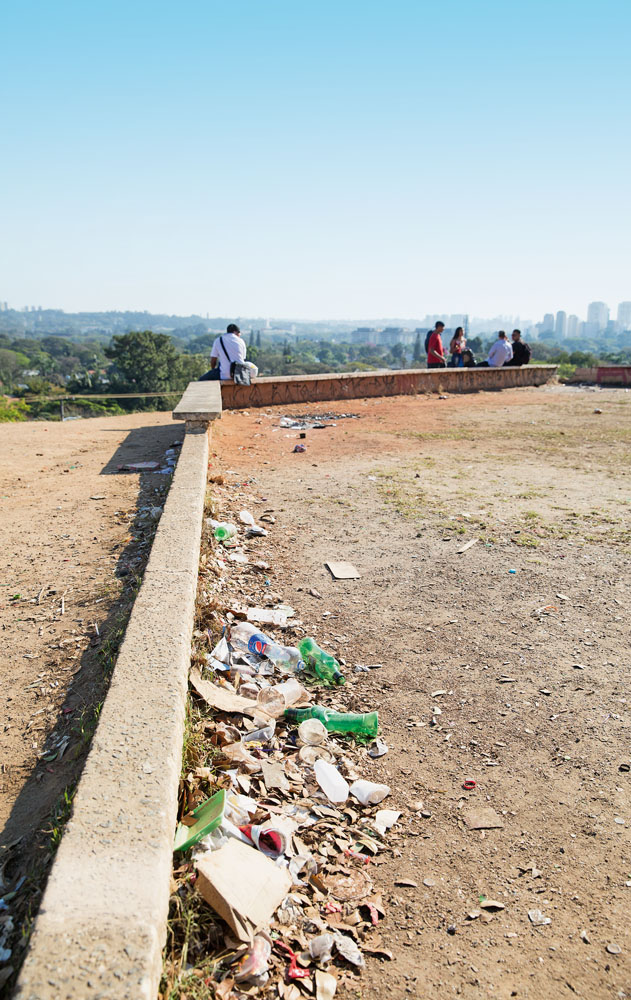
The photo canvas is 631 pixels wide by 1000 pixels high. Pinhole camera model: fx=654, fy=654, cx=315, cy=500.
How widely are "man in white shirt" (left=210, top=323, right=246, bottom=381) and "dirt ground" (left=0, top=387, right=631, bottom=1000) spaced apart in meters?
3.38

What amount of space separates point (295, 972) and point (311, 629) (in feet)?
Answer: 6.55

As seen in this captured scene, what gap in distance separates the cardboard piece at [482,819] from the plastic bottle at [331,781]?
0.47 meters

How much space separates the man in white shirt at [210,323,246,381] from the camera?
10570mm

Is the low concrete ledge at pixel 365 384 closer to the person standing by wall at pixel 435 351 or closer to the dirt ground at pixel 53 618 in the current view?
the person standing by wall at pixel 435 351

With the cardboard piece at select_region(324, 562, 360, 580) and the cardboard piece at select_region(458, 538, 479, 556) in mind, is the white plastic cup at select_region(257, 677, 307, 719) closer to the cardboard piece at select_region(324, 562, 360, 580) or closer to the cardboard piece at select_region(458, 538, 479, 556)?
the cardboard piece at select_region(324, 562, 360, 580)

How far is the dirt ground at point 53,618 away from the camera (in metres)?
2.21

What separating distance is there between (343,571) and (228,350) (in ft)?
22.8

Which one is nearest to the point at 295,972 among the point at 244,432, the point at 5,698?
the point at 5,698

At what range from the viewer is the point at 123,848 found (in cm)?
172

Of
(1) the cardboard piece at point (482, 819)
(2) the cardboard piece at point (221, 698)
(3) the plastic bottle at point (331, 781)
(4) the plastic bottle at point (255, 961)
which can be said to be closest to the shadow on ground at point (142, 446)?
(2) the cardboard piece at point (221, 698)

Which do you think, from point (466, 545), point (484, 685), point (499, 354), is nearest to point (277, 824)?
point (484, 685)

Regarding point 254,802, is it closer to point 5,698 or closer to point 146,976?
point 146,976

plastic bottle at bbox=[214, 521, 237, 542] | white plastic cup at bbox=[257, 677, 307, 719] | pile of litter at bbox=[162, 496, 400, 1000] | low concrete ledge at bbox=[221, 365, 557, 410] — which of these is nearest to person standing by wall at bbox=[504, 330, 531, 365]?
low concrete ledge at bbox=[221, 365, 557, 410]

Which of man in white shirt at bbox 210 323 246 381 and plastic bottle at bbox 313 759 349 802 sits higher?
man in white shirt at bbox 210 323 246 381
